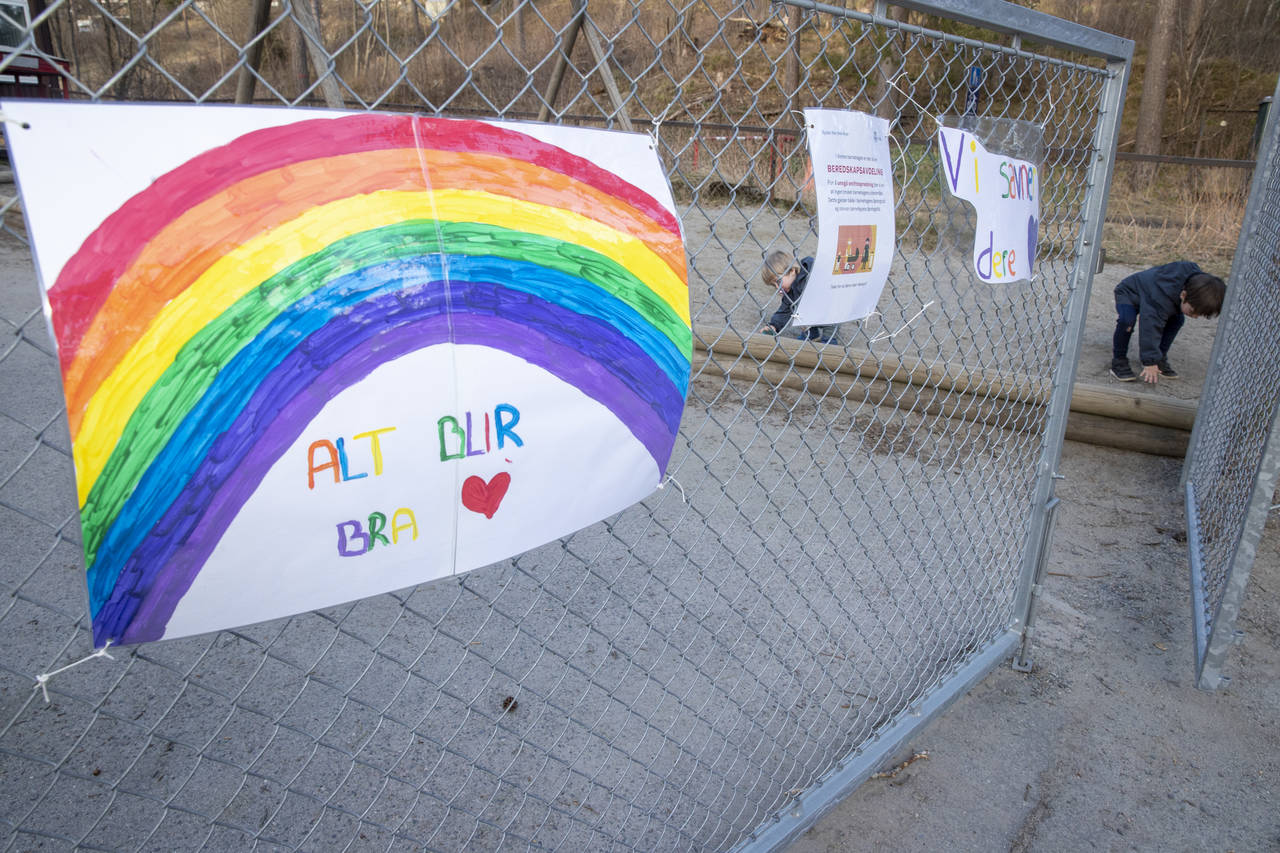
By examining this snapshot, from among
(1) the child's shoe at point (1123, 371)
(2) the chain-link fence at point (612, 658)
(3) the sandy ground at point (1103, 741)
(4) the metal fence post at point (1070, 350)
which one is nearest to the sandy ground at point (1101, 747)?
(3) the sandy ground at point (1103, 741)

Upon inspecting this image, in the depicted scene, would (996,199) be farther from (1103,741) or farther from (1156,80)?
(1156,80)

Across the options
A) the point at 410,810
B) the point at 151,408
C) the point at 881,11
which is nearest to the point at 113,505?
the point at 151,408

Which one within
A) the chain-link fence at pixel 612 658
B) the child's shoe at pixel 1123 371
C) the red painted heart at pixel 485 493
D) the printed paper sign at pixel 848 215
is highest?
the printed paper sign at pixel 848 215

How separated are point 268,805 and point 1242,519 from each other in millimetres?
2990

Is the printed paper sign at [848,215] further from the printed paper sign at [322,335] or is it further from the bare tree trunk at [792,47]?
the printed paper sign at [322,335]

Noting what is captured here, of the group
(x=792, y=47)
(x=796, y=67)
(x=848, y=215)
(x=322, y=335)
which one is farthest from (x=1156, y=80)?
(x=322, y=335)

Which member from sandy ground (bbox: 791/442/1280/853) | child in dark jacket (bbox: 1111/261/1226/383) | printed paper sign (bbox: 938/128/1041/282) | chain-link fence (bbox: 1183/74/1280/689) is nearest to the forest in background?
child in dark jacket (bbox: 1111/261/1226/383)

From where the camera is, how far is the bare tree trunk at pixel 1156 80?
50.4 feet

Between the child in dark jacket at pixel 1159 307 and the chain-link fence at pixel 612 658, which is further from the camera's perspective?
the child in dark jacket at pixel 1159 307

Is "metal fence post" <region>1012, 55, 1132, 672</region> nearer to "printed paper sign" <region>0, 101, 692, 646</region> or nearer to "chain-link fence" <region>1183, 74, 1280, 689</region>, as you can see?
"chain-link fence" <region>1183, 74, 1280, 689</region>

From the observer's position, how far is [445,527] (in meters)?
1.17

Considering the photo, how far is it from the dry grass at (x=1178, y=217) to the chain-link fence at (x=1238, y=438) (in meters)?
6.21

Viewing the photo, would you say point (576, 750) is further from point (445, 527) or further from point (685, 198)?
point (685, 198)

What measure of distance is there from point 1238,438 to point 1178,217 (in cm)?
1006
